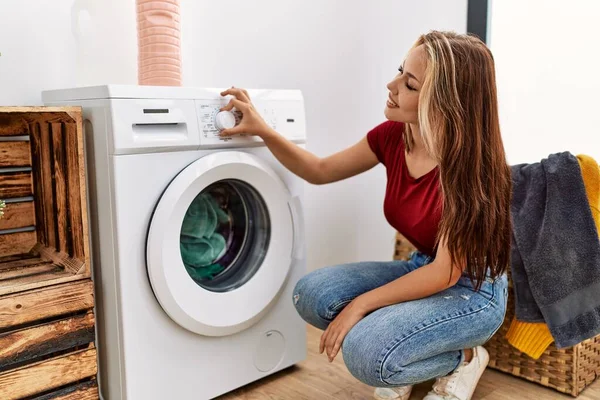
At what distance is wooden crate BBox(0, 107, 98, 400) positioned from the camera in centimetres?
128

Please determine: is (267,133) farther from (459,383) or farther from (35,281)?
(459,383)

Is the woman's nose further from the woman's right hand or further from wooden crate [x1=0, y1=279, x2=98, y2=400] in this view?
wooden crate [x1=0, y1=279, x2=98, y2=400]

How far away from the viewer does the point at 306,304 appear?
1.54 meters

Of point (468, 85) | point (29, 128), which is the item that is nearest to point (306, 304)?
point (468, 85)

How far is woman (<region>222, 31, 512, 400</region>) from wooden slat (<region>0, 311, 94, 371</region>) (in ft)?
1.80

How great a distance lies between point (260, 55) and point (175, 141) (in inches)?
30.9

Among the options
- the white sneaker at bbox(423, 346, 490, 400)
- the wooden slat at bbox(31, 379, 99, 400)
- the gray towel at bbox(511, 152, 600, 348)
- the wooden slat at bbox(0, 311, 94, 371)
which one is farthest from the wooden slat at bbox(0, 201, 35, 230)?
the gray towel at bbox(511, 152, 600, 348)

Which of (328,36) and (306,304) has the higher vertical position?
(328,36)

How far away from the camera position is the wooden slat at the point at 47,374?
1.27 m

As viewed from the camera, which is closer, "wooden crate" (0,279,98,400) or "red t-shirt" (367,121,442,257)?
"wooden crate" (0,279,98,400)

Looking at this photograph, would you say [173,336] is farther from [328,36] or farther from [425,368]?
[328,36]

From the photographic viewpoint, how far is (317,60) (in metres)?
2.25

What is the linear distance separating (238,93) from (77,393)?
83 cm

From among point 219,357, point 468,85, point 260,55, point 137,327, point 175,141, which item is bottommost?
point 219,357
